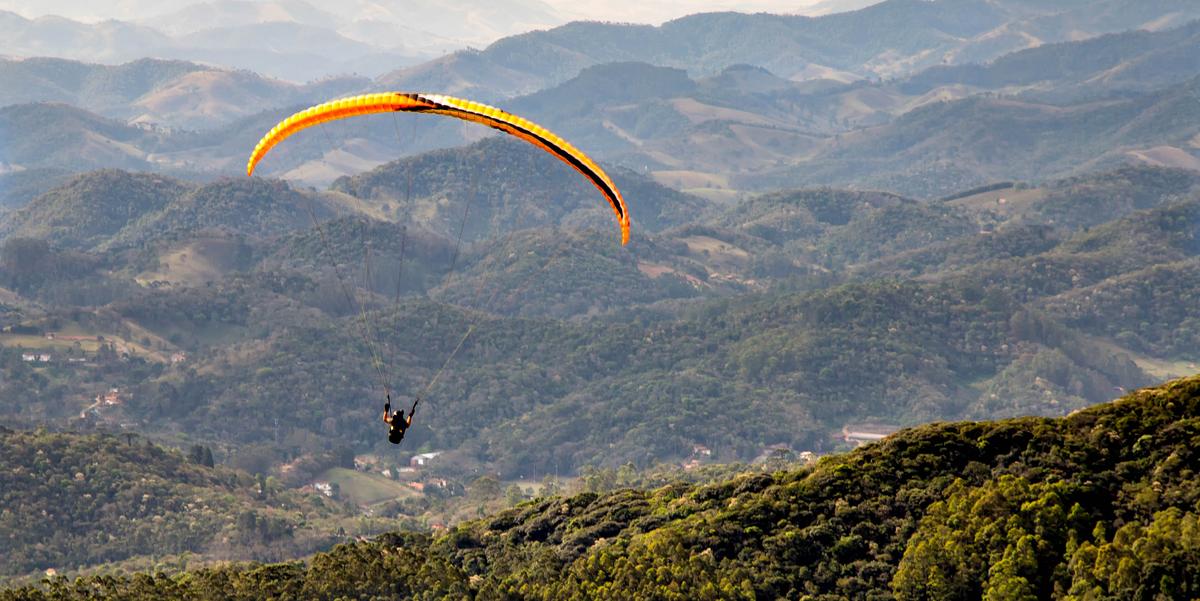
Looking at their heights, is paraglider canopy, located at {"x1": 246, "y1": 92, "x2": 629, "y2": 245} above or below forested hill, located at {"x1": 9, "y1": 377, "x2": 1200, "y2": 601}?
above

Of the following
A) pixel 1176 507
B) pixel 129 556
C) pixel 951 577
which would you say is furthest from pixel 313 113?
pixel 129 556

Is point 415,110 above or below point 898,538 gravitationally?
above

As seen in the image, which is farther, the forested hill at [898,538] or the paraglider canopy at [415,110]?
the forested hill at [898,538]

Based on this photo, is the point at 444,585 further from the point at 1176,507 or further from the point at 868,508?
the point at 1176,507

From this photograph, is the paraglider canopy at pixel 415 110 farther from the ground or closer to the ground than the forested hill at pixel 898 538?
farther from the ground

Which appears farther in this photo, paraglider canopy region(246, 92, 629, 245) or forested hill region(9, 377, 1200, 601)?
forested hill region(9, 377, 1200, 601)

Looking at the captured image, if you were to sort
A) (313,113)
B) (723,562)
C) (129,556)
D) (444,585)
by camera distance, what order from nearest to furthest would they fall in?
1. (313,113)
2. (723,562)
3. (444,585)
4. (129,556)

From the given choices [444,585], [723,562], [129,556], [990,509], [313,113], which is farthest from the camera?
[129,556]

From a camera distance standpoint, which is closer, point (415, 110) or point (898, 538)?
point (415, 110)
